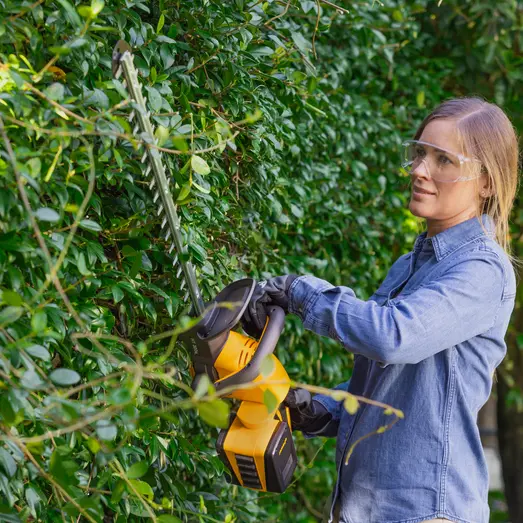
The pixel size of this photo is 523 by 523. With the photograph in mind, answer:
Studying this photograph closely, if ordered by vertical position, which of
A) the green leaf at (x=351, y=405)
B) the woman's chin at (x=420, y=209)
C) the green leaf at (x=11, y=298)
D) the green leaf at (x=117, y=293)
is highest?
the woman's chin at (x=420, y=209)

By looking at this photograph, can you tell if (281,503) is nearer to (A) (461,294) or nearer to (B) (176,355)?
(B) (176,355)

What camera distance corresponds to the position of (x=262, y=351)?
1952 millimetres

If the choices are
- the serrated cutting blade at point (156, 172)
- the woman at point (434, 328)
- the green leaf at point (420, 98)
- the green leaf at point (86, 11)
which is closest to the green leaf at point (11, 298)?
A: the serrated cutting blade at point (156, 172)

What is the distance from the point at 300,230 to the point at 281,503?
3.87 ft

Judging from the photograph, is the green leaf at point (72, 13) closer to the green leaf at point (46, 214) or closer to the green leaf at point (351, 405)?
the green leaf at point (46, 214)

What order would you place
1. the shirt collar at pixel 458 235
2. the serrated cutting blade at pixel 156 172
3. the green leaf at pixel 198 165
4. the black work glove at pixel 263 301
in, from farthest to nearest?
1. the shirt collar at pixel 458 235
2. the black work glove at pixel 263 301
3. the green leaf at pixel 198 165
4. the serrated cutting blade at pixel 156 172

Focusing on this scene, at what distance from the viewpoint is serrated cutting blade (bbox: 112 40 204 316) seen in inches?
68.1

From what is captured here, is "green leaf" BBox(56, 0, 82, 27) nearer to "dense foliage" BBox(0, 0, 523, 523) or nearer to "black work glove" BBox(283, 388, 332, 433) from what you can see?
"dense foliage" BBox(0, 0, 523, 523)

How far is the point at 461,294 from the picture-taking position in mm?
1949

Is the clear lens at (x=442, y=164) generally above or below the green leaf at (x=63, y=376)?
above

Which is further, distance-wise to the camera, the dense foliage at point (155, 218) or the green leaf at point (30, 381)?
the dense foliage at point (155, 218)

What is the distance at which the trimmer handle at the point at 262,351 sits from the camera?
75.2 inches

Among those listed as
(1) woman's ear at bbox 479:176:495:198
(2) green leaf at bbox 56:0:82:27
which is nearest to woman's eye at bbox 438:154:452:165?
(1) woman's ear at bbox 479:176:495:198

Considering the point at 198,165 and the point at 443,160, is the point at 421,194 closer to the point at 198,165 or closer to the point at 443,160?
the point at 443,160
